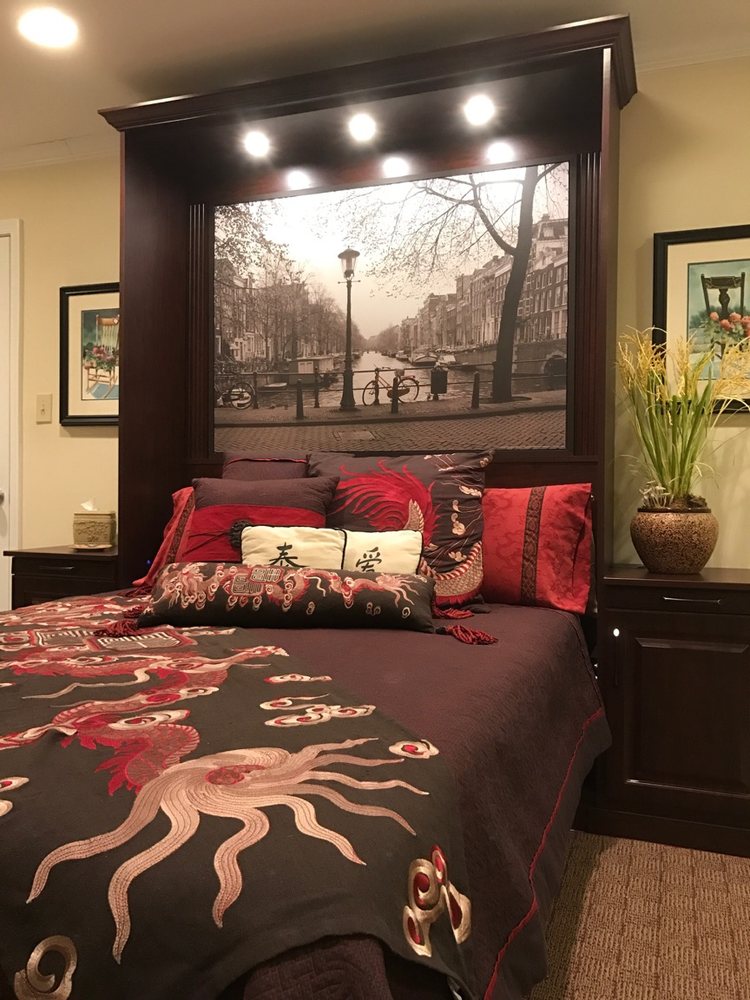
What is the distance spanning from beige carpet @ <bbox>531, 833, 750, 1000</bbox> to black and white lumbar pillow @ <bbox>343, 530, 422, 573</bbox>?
0.95 m

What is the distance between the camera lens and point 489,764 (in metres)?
1.29

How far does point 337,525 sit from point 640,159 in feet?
5.60

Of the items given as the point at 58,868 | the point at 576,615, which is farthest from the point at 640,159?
the point at 58,868

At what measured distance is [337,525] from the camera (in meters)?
2.61

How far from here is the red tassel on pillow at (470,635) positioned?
1.94 metres

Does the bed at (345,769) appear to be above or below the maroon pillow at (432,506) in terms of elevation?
below

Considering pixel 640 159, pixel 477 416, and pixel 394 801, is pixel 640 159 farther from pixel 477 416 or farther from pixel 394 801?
pixel 394 801

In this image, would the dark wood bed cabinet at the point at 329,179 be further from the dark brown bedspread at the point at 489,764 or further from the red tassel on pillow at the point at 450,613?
the dark brown bedspread at the point at 489,764

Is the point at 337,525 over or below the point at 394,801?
over

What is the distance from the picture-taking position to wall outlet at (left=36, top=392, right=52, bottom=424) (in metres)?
3.88

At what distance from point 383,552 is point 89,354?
2125 mm

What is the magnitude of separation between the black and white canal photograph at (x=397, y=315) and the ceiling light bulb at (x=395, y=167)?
18mm

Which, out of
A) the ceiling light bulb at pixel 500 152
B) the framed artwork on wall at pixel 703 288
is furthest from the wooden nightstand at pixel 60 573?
the framed artwork on wall at pixel 703 288

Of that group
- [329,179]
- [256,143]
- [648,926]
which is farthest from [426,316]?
[648,926]
